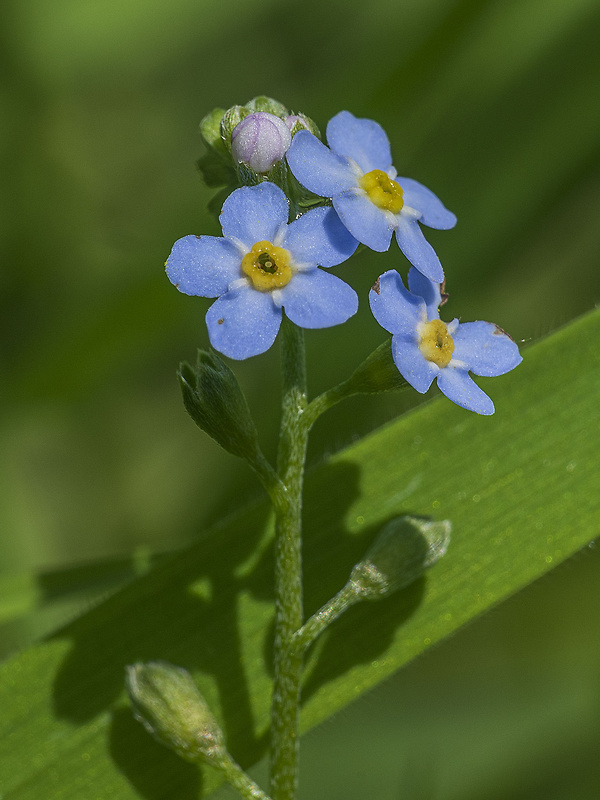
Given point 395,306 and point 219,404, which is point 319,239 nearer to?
point 395,306

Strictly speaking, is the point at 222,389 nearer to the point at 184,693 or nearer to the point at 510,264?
the point at 184,693

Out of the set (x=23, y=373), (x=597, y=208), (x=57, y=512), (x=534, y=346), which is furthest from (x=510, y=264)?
(x=57, y=512)

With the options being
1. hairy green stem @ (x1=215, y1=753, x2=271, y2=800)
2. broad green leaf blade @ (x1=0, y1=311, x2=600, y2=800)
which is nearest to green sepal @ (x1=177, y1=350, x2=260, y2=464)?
broad green leaf blade @ (x1=0, y1=311, x2=600, y2=800)

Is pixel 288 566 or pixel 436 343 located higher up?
pixel 436 343

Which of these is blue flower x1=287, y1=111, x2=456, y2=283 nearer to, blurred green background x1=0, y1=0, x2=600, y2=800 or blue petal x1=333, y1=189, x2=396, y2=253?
blue petal x1=333, y1=189, x2=396, y2=253

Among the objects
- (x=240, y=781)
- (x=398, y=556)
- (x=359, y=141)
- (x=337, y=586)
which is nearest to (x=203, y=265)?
(x=359, y=141)
